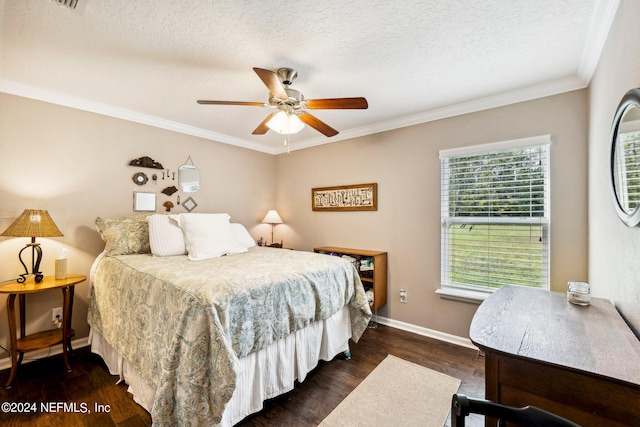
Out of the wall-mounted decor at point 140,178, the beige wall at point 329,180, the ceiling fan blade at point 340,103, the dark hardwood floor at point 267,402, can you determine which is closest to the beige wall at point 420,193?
the beige wall at point 329,180

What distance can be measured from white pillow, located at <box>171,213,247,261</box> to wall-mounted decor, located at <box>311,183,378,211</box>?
1.39 m

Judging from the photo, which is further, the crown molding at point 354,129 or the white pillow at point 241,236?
the white pillow at point 241,236

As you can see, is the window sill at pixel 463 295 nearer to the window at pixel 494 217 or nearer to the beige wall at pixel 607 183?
the window at pixel 494 217

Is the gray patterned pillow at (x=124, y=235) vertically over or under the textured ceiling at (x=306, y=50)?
under

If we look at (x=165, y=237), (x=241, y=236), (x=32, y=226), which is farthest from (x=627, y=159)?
(x=32, y=226)

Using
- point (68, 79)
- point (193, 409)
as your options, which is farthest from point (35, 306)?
point (193, 409)

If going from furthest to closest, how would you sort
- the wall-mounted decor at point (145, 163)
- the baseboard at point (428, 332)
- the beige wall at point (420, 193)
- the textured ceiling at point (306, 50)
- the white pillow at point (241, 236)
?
1. the white pillow at point (241, 236)
2. the wall-mounted decor at point (145, 163)
3. the baseboard at point (428, 332)
4. the beige wall at point (420, 193)
5. the textured ceiling at point (306, 50)

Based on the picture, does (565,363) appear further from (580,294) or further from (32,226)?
(32,226)

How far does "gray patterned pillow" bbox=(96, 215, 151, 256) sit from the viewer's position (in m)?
2.47

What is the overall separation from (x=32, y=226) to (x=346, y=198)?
119 inches

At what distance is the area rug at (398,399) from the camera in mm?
1690

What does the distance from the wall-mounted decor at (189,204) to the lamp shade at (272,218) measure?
1043 millimetres

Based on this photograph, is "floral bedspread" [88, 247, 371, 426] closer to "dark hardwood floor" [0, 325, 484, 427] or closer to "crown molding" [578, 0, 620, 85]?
"dark hardwood floor" [0, 325, 484, 427]

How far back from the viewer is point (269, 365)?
70.1 inches
